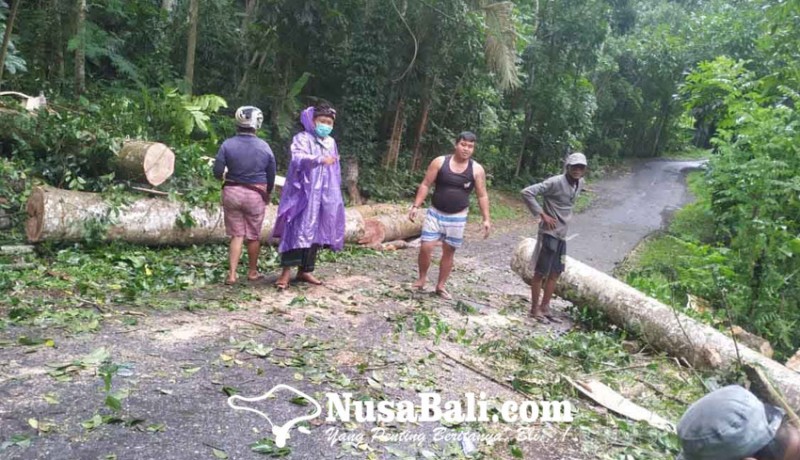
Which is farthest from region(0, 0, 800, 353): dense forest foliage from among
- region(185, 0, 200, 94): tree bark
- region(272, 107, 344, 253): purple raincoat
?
region(272, 107, 344, 253): purple raincoat

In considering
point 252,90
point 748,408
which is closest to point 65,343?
point 748,408

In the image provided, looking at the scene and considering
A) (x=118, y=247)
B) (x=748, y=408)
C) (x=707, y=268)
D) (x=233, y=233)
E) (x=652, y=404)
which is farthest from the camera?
(x=707, y=268)

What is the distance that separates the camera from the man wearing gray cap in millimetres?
1764

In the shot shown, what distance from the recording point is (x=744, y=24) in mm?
25281

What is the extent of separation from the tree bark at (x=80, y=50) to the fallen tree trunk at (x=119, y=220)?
5.30 meters

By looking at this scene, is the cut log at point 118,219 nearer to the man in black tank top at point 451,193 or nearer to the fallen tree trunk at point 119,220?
the fallen tree trunk at point 119,220

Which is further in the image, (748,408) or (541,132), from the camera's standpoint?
(541,132)

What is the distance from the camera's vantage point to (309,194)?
6113 millimetres

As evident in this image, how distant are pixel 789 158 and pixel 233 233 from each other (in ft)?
23.3

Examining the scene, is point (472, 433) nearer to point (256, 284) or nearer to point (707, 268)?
point (256, 284)

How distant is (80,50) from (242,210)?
750 cm

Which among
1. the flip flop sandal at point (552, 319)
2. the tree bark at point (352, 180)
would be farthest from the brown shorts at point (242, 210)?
the tree bark at point (352, 180)

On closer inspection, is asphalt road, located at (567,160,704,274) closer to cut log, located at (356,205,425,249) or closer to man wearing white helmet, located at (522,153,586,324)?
cut log, located at (356,205,425,249)

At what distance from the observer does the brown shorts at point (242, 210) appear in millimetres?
6047
